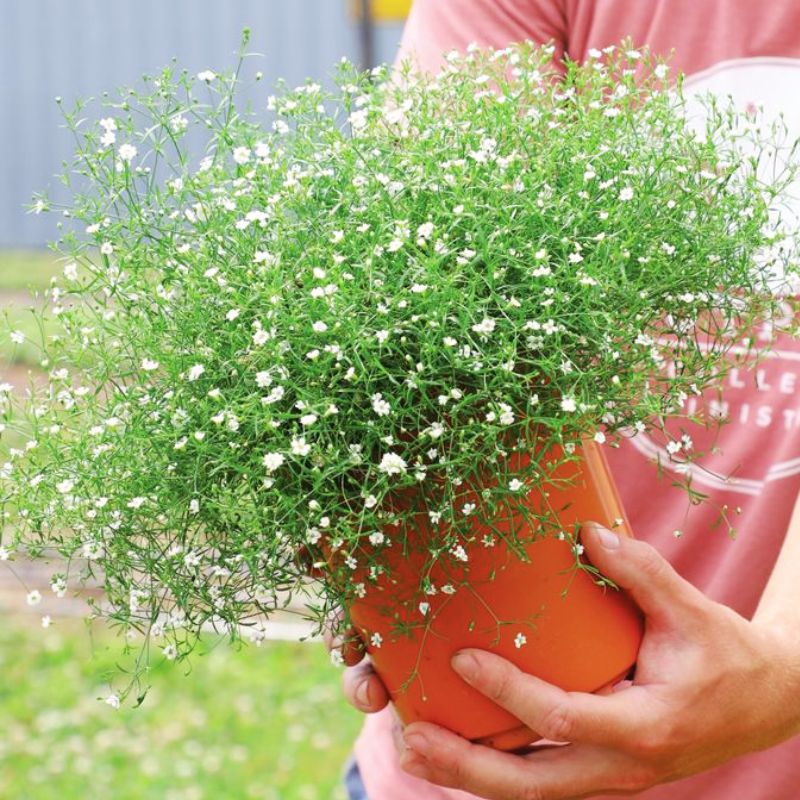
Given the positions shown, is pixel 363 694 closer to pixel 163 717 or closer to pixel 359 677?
pixel 359 677

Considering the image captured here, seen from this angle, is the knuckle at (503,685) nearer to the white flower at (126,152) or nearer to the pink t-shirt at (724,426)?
the pink t-shirt at (724,426)

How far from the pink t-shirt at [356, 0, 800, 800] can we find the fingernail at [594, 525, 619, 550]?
13.9 inches

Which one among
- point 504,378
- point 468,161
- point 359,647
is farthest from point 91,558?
point 468,161

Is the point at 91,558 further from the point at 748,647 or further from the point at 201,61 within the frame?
the point at 201,61

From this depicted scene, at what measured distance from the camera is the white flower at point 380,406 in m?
1.14

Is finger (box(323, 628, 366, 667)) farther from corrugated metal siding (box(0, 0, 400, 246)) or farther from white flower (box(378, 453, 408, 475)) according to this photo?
corrugated metal siding (box(0, 0, 400, 246))

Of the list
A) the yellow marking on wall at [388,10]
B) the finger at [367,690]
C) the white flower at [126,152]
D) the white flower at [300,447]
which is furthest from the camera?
the yellow marking on wall at [388,10]

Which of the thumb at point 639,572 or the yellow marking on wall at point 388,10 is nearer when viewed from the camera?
the thumb at point 639,572

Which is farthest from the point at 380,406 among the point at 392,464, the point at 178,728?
the point at 178,728

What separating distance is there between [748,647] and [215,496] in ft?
2.12

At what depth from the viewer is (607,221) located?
1247 millimetres

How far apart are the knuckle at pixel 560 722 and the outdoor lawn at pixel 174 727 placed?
2555mm

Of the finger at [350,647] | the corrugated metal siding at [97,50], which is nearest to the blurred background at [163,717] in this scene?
the finger at [350,647]

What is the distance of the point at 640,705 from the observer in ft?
4.43
